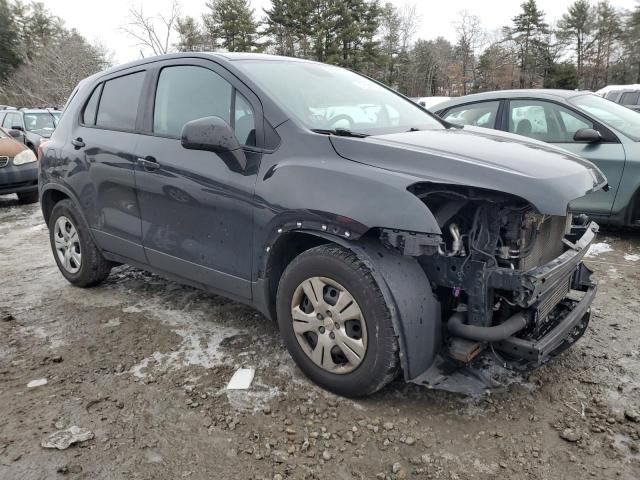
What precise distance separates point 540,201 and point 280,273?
1424 millimetres

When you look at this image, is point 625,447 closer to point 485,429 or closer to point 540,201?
point 485,429

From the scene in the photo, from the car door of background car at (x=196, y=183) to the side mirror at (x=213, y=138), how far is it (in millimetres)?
57

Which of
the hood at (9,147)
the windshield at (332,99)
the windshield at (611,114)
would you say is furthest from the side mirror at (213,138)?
the hood at (9,147)

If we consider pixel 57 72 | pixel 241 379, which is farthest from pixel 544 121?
pixel 57 72

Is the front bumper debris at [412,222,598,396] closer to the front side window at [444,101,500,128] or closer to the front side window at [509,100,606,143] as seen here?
the front side window at [509,100,606,143]

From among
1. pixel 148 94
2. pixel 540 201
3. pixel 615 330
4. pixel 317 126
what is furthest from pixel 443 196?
pixel 148 94

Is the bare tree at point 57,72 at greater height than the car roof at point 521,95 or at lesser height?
greater

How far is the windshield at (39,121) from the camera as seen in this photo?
12683 mm

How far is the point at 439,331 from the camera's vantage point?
244 centimetres

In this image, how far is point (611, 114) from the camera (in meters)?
5.32

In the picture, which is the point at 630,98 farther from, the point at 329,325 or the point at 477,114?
the point at 329,325

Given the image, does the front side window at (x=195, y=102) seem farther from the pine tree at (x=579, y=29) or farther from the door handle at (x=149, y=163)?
the pine tree at (x=579, y=29)

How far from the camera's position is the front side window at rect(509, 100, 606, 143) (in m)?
5.23

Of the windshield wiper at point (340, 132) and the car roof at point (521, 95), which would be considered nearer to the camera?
the windshield wiper at point (340, 132)
